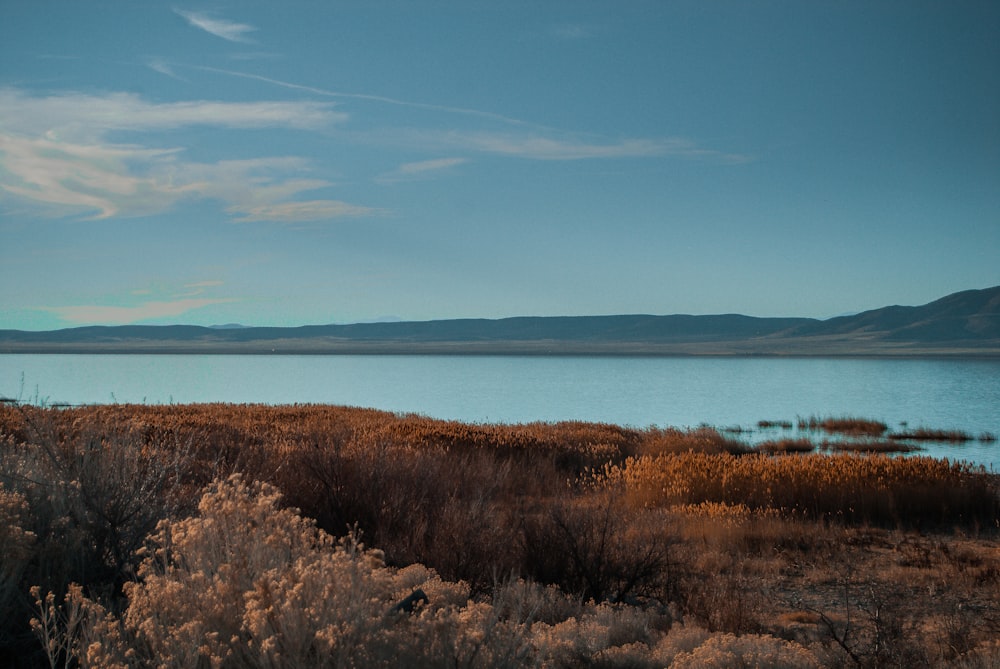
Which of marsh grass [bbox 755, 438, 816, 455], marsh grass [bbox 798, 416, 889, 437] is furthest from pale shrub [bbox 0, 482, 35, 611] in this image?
marsh grass [bbox 798, 416, 889, 437]

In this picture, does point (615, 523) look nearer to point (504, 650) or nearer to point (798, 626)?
point (798, 626)

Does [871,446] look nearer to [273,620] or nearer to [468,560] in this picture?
[468,560]

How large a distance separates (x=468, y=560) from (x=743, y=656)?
8.77ft

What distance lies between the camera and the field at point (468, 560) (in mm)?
3238

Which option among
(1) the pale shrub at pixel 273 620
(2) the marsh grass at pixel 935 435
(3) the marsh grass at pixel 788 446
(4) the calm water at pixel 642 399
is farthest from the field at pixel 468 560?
(2) the marsh grass at pixel 935 435

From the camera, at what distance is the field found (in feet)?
10.6

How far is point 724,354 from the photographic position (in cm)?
18200

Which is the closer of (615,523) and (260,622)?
(260,622)

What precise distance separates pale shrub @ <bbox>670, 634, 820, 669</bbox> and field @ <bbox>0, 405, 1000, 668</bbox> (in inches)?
0.8

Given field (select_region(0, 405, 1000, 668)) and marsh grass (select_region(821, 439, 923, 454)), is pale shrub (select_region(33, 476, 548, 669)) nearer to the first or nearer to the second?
field (select_region(0, 405, 1000, 668))

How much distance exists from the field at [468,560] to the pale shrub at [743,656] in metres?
0.02

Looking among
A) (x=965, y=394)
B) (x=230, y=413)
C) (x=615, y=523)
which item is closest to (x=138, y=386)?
(x=230, y=413)

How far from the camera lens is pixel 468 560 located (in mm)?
6406

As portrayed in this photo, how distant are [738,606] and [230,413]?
1494 cm
